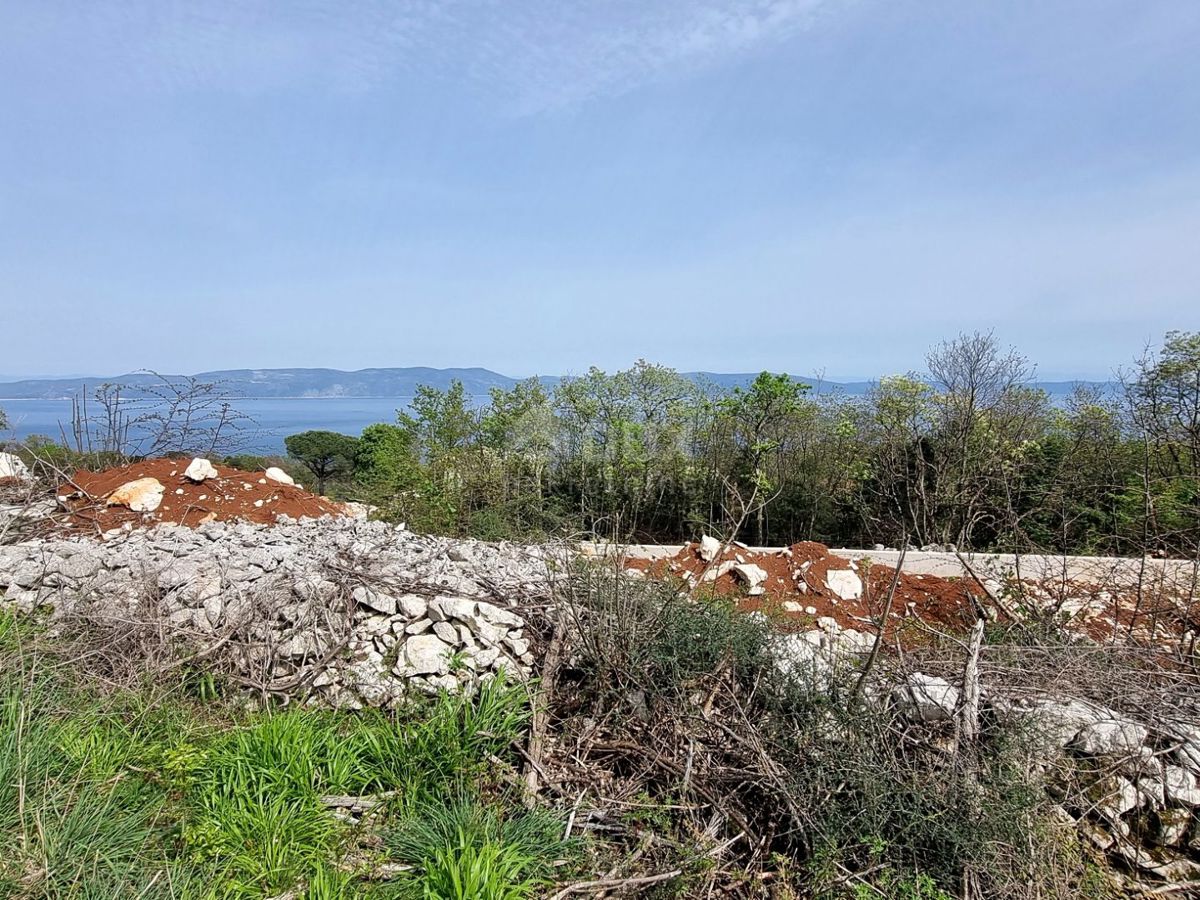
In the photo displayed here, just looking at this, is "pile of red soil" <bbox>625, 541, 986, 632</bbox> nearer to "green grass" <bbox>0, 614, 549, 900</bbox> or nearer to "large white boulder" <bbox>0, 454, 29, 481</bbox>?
"green grass" <bbox>0, 614, 549, 900</bbox>

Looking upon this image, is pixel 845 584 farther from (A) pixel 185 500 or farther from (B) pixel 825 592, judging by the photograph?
(A) pixel 185 500

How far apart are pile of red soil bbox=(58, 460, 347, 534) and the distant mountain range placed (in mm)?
1367

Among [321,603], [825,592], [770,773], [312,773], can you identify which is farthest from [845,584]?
[312,773]

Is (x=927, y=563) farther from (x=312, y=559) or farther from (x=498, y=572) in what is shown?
(x=312, y=559)

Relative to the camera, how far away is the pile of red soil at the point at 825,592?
4426 millimetres

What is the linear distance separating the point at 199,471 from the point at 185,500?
40 cm

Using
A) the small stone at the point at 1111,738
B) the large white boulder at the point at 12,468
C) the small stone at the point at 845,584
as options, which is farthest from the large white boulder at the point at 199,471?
the small stone at the point at 1111,738

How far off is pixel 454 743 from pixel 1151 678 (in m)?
3.34

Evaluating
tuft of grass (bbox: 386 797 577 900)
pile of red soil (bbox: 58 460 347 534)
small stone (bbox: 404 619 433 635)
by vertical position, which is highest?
pile of red soil (bbox: 58 460 347 534)

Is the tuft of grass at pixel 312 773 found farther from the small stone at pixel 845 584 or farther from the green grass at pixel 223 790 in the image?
the small stone at pixel 845 584

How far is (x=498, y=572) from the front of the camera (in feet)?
13.9

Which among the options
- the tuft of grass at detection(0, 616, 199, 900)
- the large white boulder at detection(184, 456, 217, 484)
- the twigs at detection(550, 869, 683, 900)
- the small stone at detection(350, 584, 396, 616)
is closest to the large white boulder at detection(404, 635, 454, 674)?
the small stone at detection(350, 584, 396, 616)

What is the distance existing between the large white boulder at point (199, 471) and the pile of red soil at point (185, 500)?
0.04m

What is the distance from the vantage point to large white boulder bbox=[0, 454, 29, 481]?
587 centimetres
